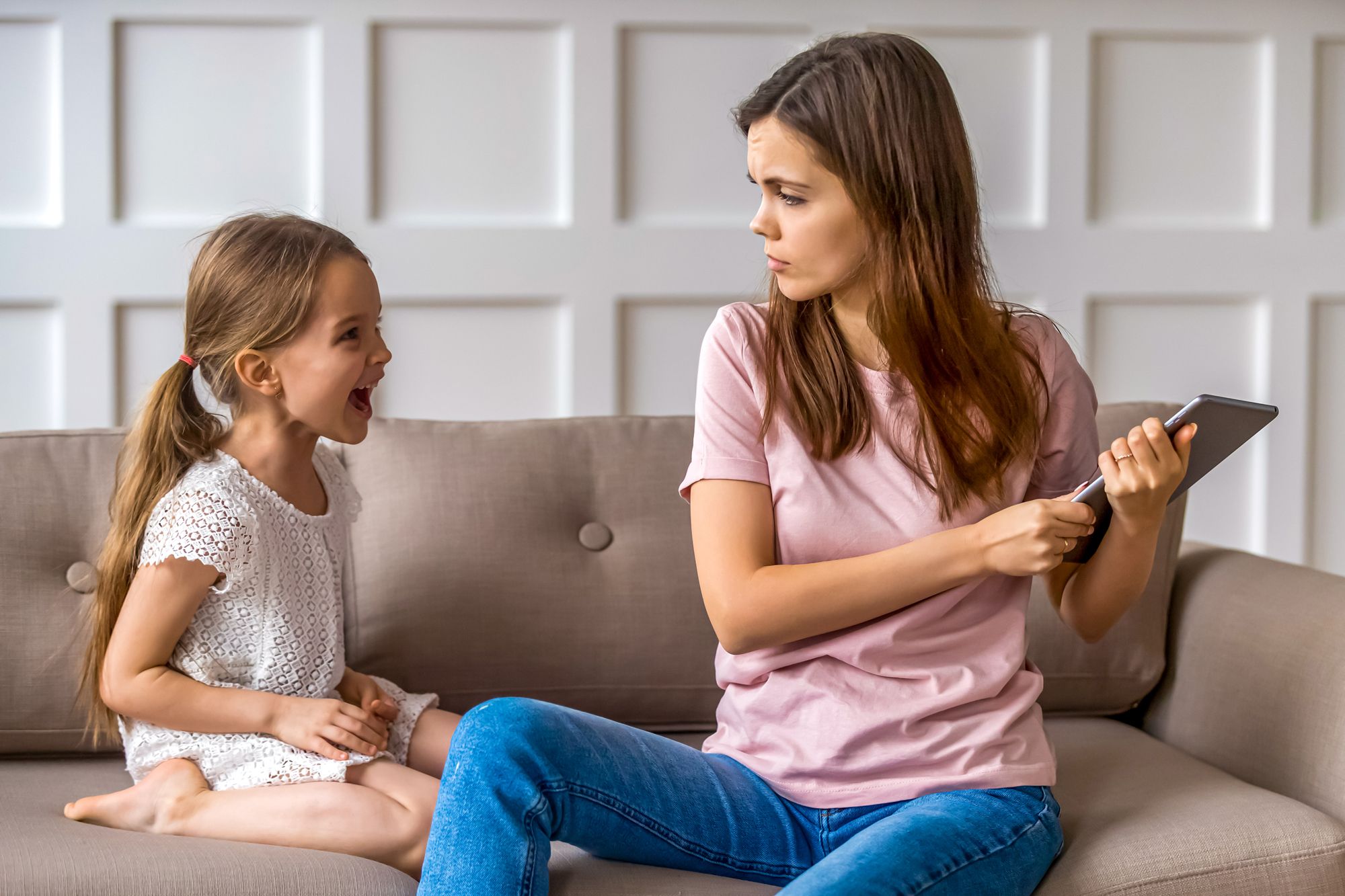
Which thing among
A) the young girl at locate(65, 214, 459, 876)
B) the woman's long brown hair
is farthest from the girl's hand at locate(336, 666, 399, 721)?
the woman's long brown hair

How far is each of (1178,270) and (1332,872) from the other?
1218mm

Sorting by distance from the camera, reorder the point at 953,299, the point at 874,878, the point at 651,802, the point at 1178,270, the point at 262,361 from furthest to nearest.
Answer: the point at 1178,270 < the point at 262,361 < the point at 953,299 < the point at 651,802 < the point at 874,878

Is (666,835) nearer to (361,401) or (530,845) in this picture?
(530,845)

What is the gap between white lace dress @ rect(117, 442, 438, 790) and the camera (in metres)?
1.14

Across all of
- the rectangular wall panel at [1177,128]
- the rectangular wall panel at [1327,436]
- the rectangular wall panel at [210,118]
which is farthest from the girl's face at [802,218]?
the rectangular wall panel at [1327,436]

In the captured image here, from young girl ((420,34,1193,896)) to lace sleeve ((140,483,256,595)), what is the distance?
1.12 ft

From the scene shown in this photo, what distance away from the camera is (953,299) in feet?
3.51

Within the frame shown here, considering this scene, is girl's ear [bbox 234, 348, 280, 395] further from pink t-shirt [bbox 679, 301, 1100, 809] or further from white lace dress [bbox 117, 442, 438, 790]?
pink t-shirt [bbox 679, 301, 1100, 809]

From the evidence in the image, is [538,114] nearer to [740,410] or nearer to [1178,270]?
[740,410]

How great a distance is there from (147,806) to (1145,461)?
0.94m

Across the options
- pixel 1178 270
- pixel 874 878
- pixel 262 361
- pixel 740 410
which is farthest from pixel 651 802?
pixel 1178 270

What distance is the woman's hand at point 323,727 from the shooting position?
1.13 m

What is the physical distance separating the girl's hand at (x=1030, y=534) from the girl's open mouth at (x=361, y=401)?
2.20 feet

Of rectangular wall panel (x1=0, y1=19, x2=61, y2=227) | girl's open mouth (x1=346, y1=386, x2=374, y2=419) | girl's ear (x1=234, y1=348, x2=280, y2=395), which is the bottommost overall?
girl's open mouth (x1=346, y1=386, x2=374, y2=419)
